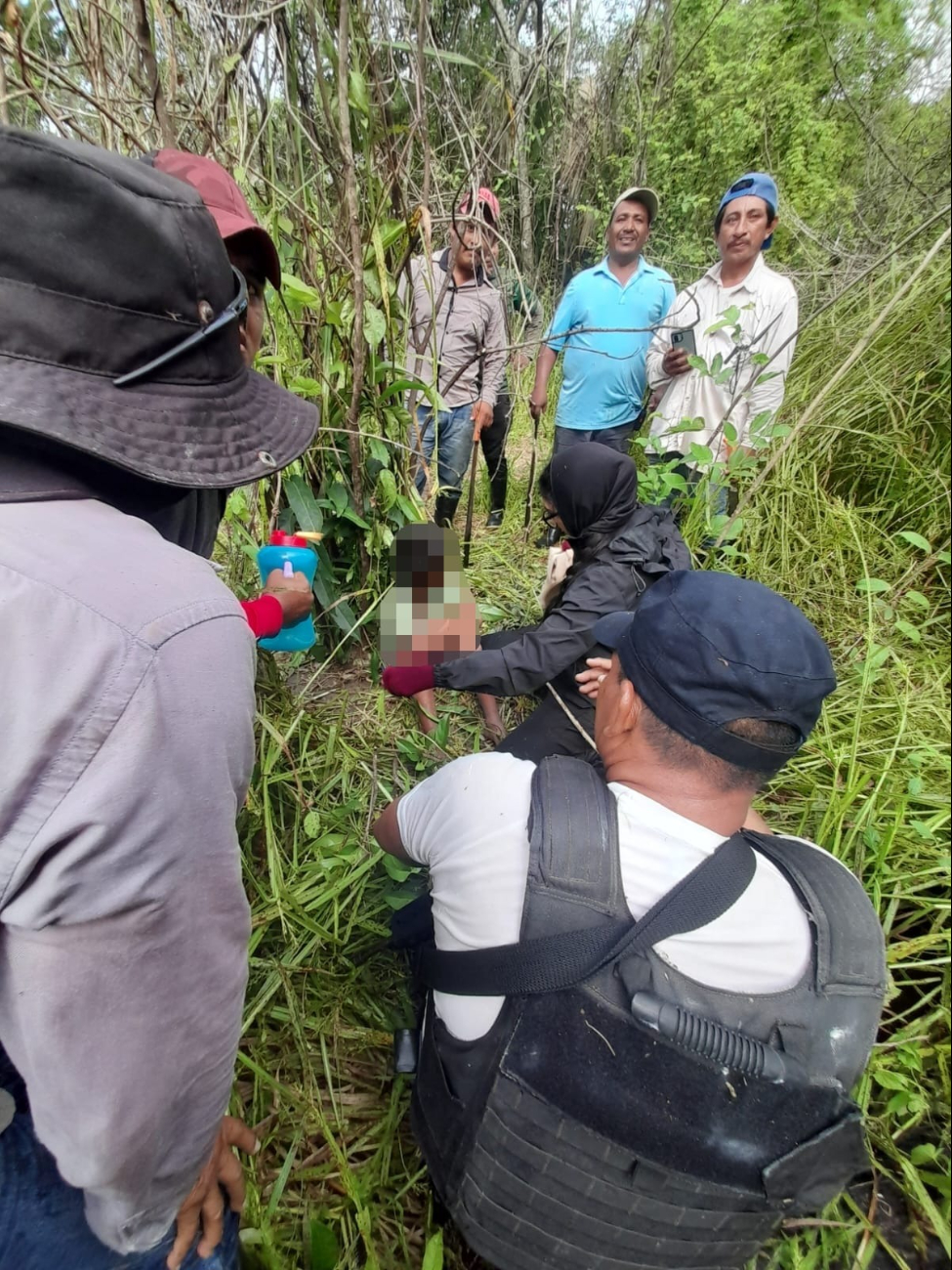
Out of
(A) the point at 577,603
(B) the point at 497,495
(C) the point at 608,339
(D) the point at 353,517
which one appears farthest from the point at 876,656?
(B) the point at 497,495

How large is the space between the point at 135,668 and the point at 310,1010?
1.51 m

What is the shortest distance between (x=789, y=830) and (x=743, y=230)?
2887mm

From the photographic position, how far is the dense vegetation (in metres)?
1.45

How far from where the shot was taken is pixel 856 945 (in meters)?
0.99

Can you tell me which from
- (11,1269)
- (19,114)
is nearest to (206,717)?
(11,1269)

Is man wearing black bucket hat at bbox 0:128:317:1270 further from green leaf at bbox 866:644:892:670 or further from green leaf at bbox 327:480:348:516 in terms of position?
green leaf at bbox 866:644:892:670

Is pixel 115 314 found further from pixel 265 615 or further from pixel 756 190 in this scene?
pixel 756 190

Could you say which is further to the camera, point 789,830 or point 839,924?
point 789,830

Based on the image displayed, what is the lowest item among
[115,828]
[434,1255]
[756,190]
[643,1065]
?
[434,1255]

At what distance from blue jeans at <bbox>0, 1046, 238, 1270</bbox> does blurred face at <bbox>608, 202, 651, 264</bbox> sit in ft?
14.2

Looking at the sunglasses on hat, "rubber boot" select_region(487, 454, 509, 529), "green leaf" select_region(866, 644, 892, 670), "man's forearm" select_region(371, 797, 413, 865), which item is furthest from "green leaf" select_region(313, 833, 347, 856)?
"rubber boot" select_region(487, 454, 509, 529)

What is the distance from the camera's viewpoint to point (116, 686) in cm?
58

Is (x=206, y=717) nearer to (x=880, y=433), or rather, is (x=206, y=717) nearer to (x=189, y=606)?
(x=189, y=606)

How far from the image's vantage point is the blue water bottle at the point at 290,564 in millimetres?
A: 1708
